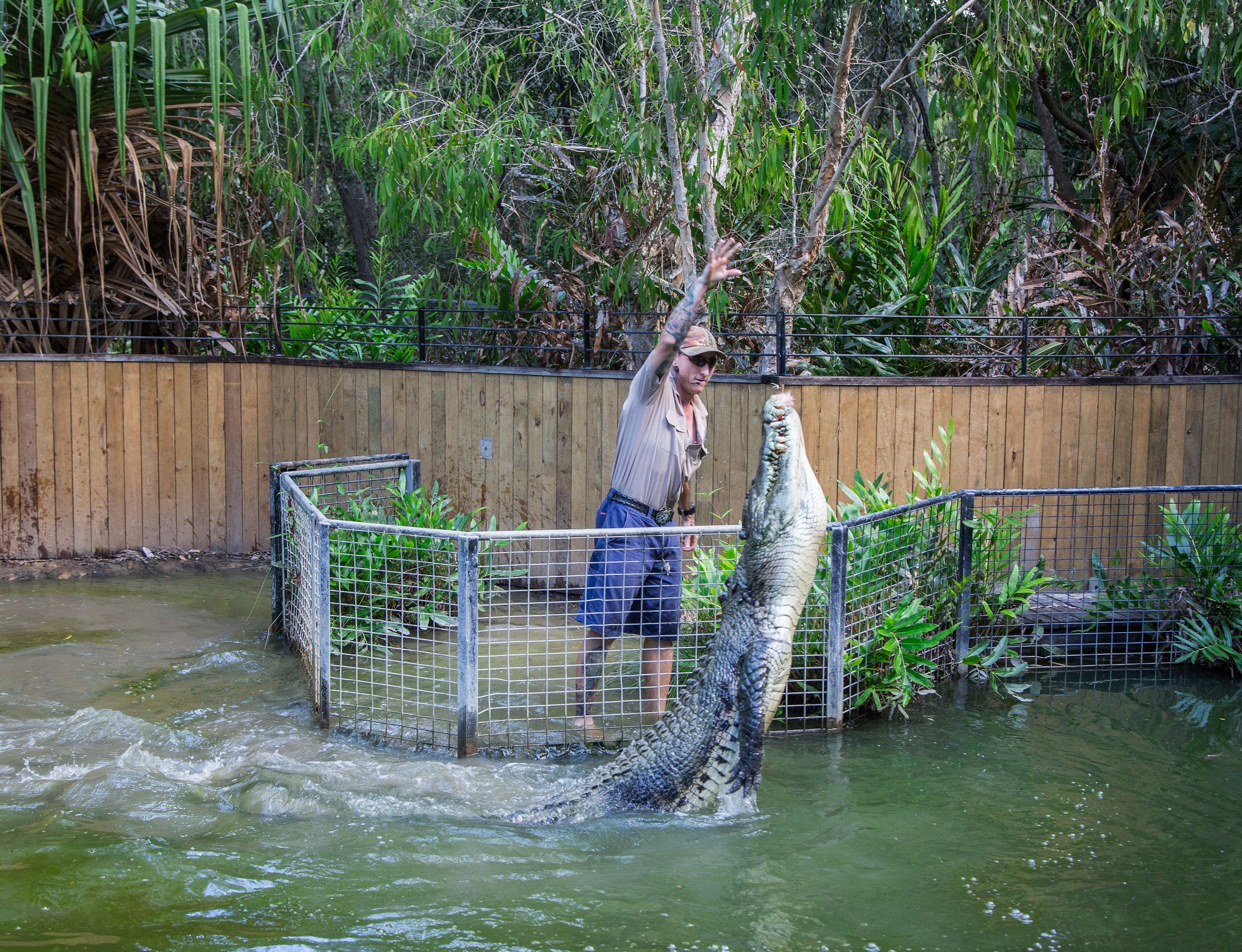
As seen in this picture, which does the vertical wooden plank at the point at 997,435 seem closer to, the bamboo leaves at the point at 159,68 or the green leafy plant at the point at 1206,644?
the green leafy plant at the point at 1206,644

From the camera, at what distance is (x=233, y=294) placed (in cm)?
892

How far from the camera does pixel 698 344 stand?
453 centimetres

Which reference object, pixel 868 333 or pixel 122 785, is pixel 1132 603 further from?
pixel 122 785

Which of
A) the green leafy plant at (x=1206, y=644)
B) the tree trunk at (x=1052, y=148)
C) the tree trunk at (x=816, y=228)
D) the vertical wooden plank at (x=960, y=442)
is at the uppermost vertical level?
the tree trunk at (x=1052, y=148)

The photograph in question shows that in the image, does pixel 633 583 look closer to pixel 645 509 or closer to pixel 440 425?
pixel 645 509

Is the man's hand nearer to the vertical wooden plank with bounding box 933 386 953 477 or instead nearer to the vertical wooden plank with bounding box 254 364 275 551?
the vertical wooden plank with bounding box 933 386 953 477

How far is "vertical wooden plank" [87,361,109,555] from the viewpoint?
8.07 meters

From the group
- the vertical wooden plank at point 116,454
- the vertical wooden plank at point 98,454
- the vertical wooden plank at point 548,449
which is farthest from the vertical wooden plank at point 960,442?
the vertical wooden plank at point 98,454

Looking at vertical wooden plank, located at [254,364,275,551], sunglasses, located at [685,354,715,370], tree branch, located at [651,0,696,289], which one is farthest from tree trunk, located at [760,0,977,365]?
vertical wooden plank, located at [254,364,275,551]

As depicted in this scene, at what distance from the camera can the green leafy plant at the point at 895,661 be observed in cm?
500

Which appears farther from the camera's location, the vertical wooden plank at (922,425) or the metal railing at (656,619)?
the vertical wooden plank at (922,425)

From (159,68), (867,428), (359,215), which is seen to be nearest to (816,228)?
(867,428)

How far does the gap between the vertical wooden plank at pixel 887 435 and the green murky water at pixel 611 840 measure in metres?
1.90

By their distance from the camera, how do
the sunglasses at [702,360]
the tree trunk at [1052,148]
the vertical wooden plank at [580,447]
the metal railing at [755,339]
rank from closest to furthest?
the sunglasses at [702,360]
the metal railing at [755,339]
the vertical wooden plank at [580,447]
the tree trunk at [1052,148]
